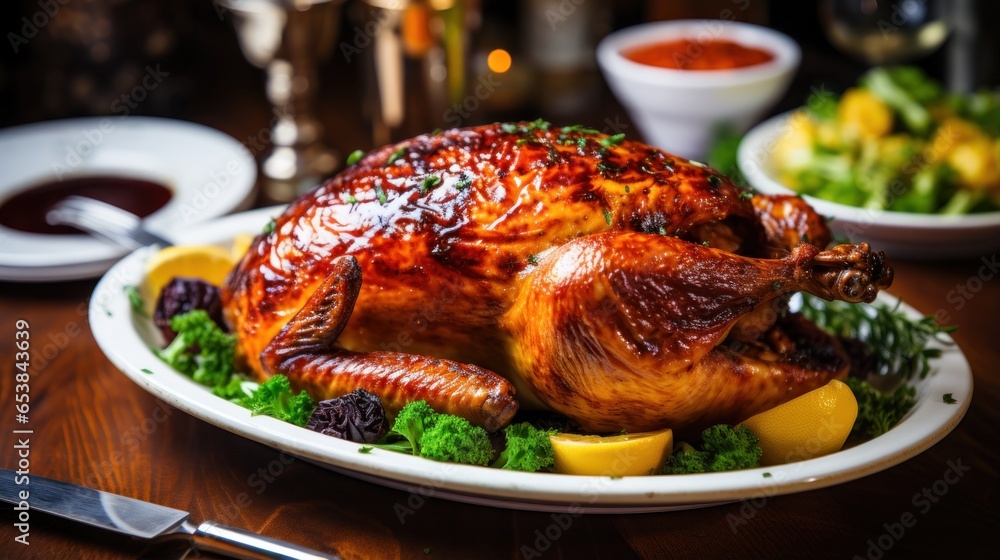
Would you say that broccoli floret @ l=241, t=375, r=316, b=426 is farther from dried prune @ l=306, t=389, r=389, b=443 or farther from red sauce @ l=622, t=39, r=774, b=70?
red sauce @ l=622, t=39, r=774, b=70

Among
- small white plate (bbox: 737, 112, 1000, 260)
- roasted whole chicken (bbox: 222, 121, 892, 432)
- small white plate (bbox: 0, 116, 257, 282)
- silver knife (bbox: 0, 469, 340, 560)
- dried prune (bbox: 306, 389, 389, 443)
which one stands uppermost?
roasted whole chicken (bbox: 222, 121, 892, 432)

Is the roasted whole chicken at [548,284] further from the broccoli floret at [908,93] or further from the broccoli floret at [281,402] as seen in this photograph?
the broccoli floret at [908,93]

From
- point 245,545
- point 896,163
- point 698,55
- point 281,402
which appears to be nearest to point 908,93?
point 896,163

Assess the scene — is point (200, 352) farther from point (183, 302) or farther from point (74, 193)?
point (74, 193)

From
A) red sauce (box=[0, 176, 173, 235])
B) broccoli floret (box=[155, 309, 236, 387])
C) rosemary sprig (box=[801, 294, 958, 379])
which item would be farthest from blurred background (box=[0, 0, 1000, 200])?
rosemary sprig (box=[801, 294, 958, 379])

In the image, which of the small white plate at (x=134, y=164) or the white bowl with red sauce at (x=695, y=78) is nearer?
the small white plate at (x=134, y=164)

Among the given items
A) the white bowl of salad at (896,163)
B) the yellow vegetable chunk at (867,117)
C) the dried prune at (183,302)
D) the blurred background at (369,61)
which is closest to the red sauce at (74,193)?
the blurred background at (369,61)
